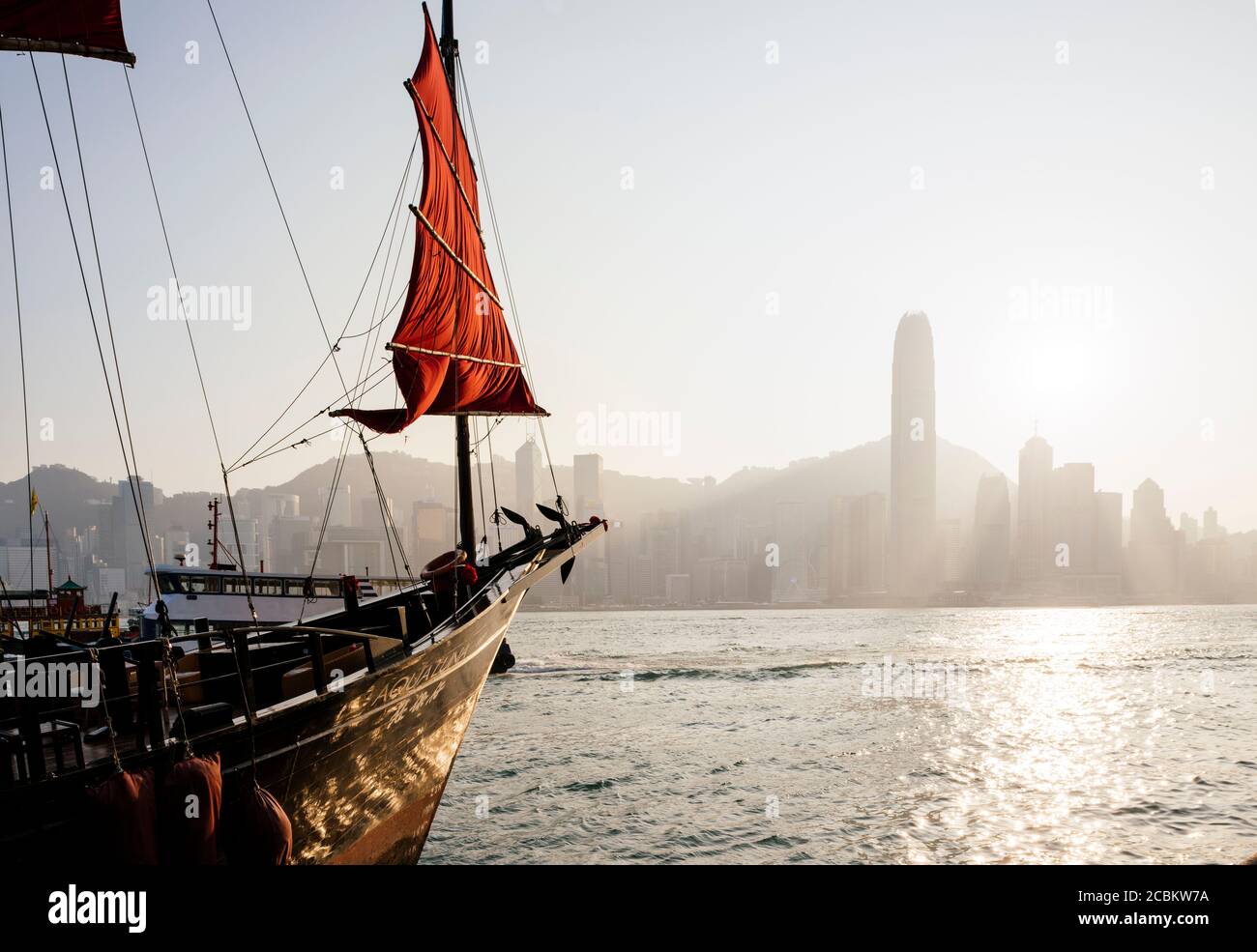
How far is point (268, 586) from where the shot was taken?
100 feet

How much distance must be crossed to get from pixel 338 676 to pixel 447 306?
11.7 m

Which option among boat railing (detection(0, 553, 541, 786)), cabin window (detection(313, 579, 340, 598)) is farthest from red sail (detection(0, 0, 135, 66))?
cabin window (detection(313, 579, 340, 598))

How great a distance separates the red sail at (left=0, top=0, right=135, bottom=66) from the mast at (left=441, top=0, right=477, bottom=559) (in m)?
10.7

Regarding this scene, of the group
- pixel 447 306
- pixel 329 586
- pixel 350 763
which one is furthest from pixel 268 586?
pixel 350 763

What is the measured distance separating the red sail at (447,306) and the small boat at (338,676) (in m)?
0.06

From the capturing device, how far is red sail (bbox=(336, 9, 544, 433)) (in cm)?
1755

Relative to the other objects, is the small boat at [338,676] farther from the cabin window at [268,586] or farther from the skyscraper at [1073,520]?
the skyscraper at [1073,520]

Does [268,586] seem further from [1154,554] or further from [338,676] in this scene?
[1154,554]

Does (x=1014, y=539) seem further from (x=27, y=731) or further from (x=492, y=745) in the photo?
(x=27, y=731)
